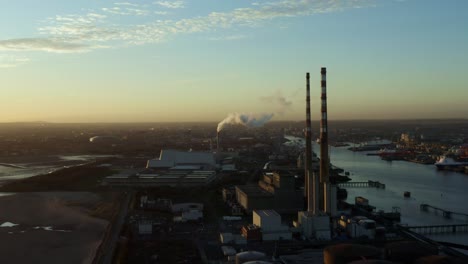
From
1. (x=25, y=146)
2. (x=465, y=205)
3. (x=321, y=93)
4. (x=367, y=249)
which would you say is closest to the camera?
(x=367, y=249)

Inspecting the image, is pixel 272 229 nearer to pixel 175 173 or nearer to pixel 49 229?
pixel 49 229

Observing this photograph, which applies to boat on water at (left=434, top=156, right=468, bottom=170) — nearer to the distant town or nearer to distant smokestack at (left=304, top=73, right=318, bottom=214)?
the distant town

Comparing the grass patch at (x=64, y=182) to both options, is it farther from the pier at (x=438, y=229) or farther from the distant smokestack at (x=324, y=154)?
the pier at (x=438, y=229)

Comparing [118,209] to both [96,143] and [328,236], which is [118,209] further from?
[96,143]

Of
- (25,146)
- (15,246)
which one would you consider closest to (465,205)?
(15,246)

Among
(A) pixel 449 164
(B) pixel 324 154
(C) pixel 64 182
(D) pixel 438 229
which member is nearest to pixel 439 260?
(D) pixel 438 229
